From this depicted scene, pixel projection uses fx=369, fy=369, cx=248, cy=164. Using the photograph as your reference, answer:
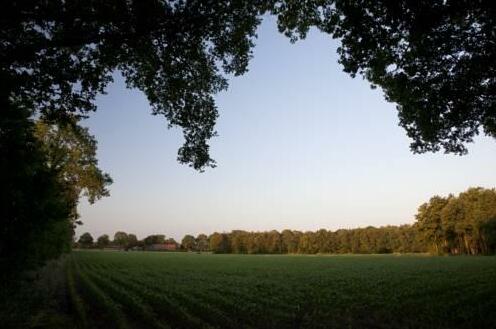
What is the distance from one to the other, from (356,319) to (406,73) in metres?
9.18

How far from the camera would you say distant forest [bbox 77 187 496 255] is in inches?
3342

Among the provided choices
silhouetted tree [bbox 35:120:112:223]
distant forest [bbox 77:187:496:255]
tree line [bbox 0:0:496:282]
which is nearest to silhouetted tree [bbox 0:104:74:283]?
tree line [bbox 0:0:496:282]

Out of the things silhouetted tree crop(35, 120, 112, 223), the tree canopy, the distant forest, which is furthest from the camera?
the distant forest

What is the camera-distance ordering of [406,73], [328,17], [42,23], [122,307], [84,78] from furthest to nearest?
[122,307] < [406,73] < [328,17] < [84,78] < [42,23]

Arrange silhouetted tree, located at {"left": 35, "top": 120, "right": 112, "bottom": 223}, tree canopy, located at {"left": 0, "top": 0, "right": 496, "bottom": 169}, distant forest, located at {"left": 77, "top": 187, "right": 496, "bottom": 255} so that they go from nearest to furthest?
tree canopy, located at {"left": 0, "top": 0, "right": 496, "bottom": 169} → silhouetted tree, located at {"left": 35, "top": 120, "right": 112, "bottom": 223} → distant forest, located at {"left": 77, "top": 187, "right": 496, "bottom": 255}

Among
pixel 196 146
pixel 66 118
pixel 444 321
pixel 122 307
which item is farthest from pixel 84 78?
pixel 444 321

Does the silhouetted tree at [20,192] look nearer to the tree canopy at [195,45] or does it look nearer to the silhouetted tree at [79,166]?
the tree canopy at [195,45]

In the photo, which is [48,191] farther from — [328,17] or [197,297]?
[328,17]

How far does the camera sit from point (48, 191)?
18922 mm

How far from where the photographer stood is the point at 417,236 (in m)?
103

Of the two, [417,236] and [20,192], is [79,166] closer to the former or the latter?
[20,192]

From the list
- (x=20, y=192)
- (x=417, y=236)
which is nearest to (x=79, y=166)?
(x=20, y=192)

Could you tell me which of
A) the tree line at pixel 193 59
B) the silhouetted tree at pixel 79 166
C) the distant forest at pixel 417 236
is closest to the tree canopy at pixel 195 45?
the tree line at pixel 193 59

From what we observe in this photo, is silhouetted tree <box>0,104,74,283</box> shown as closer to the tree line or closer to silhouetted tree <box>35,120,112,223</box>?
the tree line
